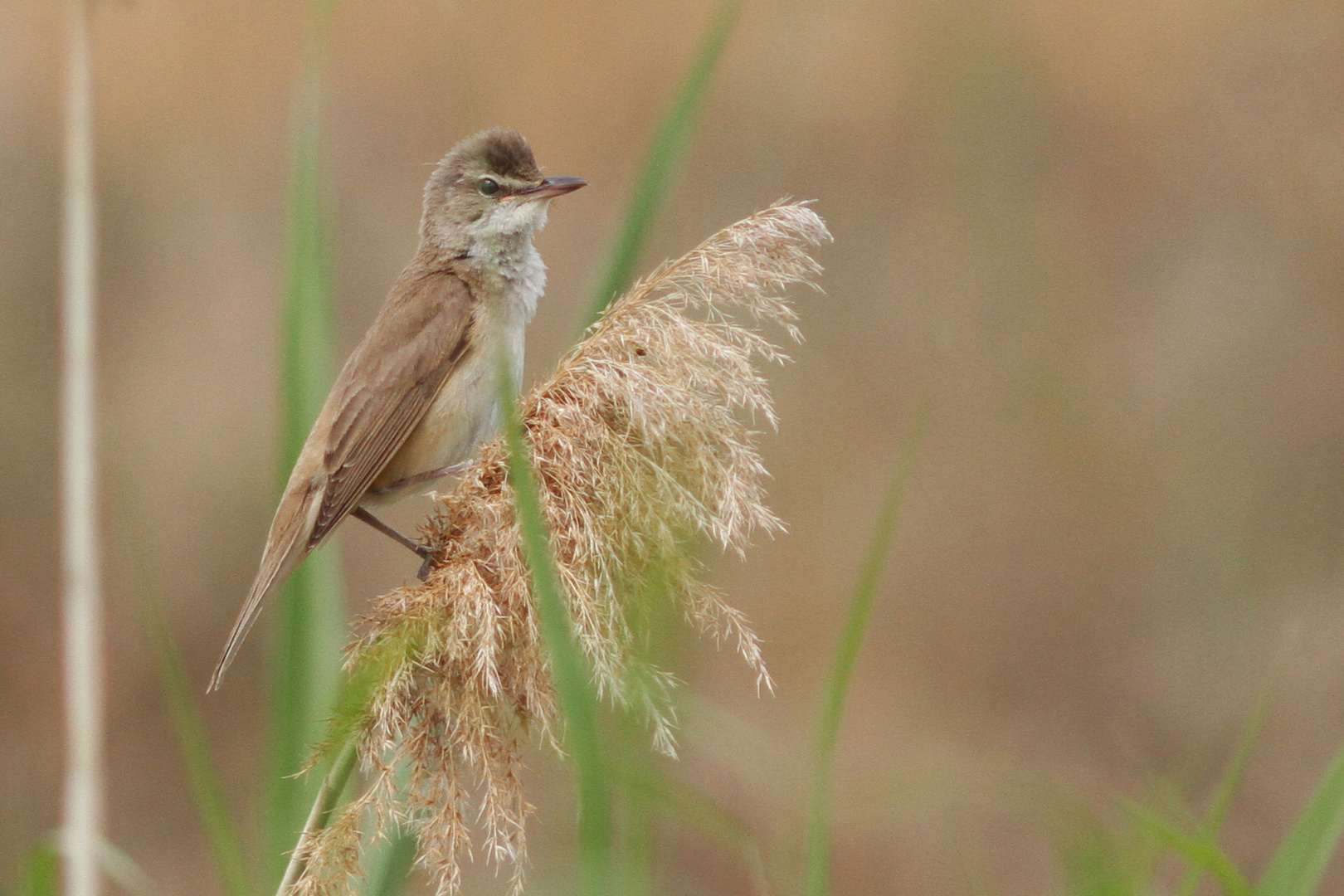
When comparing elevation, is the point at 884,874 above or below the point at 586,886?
below

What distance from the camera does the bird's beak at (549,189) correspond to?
11.7 feet

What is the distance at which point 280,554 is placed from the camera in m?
2.85

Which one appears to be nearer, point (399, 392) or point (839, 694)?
point (839, 694)

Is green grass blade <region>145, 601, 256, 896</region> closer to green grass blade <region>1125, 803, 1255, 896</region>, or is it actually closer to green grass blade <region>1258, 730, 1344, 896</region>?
green grass blade <region>1125, 803, 1255, 896</region>

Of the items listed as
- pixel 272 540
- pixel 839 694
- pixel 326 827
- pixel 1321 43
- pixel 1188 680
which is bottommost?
pixel 1188 680

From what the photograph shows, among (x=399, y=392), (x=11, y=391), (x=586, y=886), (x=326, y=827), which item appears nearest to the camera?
(x=586, y=886)

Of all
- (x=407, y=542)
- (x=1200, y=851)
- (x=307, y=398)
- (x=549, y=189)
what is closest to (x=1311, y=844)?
(x=1200, y=851)

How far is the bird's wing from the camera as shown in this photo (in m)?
3.04

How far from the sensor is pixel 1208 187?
6730 mm

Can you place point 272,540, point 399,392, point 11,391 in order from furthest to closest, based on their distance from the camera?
point 11,391 → point 399,392 → point 272,540

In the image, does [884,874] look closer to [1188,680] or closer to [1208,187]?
[1188,680]

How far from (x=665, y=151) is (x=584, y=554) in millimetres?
654

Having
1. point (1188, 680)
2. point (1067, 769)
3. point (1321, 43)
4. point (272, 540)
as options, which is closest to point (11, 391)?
point (272, 540)

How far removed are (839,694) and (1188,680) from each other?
5388 mm
